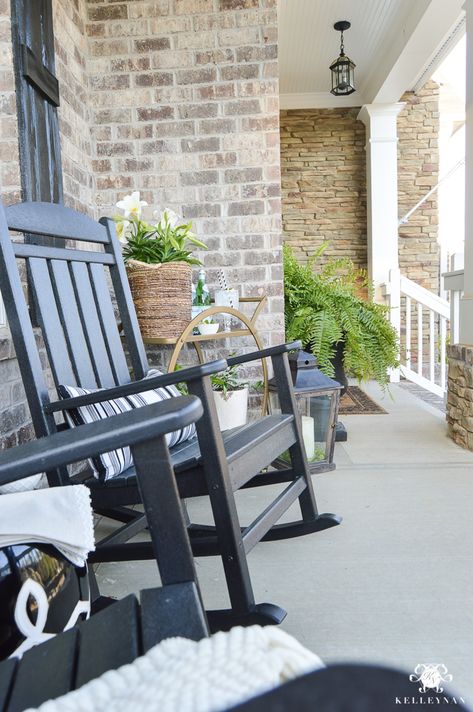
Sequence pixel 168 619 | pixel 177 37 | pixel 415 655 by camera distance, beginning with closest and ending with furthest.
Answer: pixel 168 619
pixel 415 655
pixel 177 37

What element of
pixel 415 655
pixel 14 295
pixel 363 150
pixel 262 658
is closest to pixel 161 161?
pixel 14 295

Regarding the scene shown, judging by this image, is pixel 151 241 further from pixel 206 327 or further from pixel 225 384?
pixel 225 384

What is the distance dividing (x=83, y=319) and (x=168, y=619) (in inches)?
41.6

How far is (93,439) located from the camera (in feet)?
1.95

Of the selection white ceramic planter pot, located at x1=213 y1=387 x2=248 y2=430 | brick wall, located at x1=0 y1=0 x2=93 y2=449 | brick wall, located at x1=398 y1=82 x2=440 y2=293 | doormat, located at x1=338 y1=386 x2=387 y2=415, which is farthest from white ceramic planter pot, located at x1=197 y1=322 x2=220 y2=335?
brick wall, located at x1=398 y1=82 x2=440 y2=293

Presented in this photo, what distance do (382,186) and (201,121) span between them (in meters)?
3.06

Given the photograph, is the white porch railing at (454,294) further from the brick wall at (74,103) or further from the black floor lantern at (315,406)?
the brick wall at (74,103)

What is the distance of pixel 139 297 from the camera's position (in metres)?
2.24

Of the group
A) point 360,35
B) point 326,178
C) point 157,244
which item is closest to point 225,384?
point 157,244

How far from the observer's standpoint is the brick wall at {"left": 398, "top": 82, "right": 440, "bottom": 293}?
18.5 feet

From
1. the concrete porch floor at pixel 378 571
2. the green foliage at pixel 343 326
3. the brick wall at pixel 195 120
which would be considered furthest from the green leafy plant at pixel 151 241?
the concrete porch floor at pixel 378 571

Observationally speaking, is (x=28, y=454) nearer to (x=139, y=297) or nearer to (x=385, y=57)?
(x=139, y=297)

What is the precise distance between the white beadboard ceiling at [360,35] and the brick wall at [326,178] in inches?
19.0

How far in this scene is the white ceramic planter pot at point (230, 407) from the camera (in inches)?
89.2
